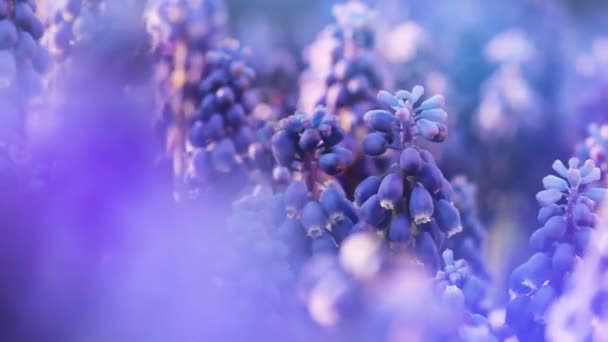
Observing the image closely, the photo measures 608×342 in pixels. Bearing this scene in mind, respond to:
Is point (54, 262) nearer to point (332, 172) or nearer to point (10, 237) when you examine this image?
point (10, 237)

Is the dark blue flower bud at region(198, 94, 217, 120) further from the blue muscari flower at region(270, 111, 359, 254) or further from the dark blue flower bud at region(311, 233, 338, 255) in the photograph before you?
the dark blue flower bud at region(311, 233, 338, 255)

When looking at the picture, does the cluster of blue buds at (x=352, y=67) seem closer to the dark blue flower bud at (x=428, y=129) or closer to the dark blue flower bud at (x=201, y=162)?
the dark blue flower bud at (x=201, y=162)

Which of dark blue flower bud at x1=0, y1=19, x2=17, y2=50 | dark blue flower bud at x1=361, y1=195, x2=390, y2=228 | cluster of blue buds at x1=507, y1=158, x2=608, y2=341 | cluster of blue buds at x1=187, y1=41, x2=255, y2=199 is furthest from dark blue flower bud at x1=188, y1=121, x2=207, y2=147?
cluster of blue buds at x1=507, y1=158, x2=608, y2=341

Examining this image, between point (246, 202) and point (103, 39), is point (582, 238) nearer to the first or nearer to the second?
point (246, 202)

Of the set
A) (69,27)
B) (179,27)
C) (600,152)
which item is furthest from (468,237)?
(69,27)

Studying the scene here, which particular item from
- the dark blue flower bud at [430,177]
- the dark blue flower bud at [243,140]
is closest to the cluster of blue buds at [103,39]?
the dark blue flower bud at [243,140]
